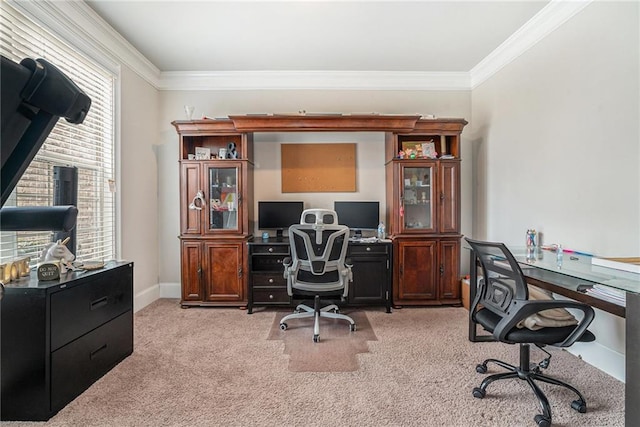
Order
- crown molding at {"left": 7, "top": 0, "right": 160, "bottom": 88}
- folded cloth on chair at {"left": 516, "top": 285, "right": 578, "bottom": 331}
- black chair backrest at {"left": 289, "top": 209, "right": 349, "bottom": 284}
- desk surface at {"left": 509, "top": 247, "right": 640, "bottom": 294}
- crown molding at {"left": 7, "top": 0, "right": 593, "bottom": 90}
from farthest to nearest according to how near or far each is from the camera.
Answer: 1. black chair backrest at {"left": 289, "top": 209, "right": 349, "bottom": 284}
2. crown molding at {"left": 7, "top": 0, "right": 593, "bottom": 90}
3. crown molding at {"left": 7, "top": 0, "right": 160, "bottom": 88}
4. folded cloth on chair at {"left": 516, "top": 285, "right": 578, "bottom": 331}
5. desk surface at {"left": 509, "top": 247, "right": 640, "bottom": 294}

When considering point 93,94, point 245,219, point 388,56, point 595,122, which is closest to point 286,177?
point 245,219

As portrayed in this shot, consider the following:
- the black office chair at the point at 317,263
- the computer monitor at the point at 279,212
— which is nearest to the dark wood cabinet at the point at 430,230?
the black office chair at the point at 317,263

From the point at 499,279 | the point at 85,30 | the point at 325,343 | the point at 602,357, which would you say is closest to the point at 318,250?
the point at 325,343

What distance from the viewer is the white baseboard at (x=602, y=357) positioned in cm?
201

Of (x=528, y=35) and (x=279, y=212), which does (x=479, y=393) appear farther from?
(x=528, y=35)

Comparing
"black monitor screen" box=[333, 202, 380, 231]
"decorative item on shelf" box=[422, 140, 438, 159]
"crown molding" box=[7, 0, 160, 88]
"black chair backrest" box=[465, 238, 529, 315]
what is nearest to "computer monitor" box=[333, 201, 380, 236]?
"black monitor screen" box=[333, 202, 380, 231]

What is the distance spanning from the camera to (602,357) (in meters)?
2.13

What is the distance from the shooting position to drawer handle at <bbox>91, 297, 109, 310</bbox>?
77.1 inches

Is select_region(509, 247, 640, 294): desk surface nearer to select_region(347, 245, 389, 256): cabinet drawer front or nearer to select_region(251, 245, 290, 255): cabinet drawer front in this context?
select_region(347, 245, 389, 256): cabinet drawer front

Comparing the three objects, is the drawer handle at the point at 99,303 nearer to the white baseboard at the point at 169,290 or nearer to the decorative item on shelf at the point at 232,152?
the white baseboard at the point at 169,290

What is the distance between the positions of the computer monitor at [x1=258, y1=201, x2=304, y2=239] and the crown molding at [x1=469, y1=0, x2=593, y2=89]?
2.64 metres

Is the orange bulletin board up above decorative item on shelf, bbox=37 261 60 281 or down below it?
above

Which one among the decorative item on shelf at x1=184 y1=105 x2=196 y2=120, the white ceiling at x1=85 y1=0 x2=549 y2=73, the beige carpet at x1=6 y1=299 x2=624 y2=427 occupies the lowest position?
the beige carpet at x1=6 y1=299 x2=624 y2=427

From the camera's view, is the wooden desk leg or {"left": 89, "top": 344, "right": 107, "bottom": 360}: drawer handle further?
{"left": 89, "top": 344, "right": 107, "bottom": 360}: drawer handle
